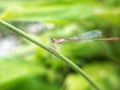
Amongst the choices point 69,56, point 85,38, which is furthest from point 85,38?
point 69,56

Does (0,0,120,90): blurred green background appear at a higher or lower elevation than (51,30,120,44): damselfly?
lower

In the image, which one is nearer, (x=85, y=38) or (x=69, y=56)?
(x=85, y=38)

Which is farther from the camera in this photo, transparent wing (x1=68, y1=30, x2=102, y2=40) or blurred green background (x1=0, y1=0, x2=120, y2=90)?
blurred green background (x1=0, y1=0, x2=120, y2=90)

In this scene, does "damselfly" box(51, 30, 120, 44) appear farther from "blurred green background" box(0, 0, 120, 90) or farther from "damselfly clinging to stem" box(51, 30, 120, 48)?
"blurred green background" box(0, 0, 120, 90)

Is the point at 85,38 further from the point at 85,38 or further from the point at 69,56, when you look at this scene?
the point at 69,56

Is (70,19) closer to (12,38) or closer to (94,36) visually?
(94,36)

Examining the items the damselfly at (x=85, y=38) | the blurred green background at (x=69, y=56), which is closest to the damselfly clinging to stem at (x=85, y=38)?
the damselfly at (x=85, y=38)

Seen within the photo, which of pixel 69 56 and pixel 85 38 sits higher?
pixel 85 38

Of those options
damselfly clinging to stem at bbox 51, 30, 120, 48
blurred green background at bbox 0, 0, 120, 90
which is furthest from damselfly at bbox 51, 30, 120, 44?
blurred green background at bbox 0, 0, 120, 90

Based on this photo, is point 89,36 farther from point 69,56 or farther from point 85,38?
point 69,56
